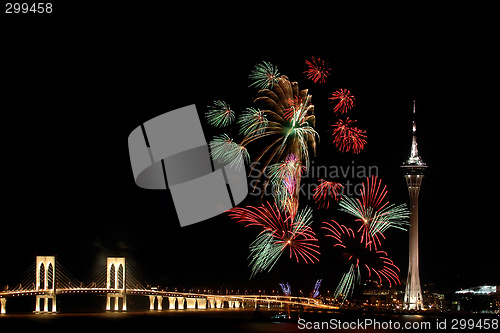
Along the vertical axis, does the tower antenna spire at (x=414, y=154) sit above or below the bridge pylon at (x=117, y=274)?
above

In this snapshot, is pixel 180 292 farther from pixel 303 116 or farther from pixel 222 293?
pixel 303 116

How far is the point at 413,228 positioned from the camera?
12769 cm

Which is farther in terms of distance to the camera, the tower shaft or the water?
the tower shaft

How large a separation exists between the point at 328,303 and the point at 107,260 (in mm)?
43468

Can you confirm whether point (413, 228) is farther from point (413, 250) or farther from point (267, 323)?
point (267, 323)

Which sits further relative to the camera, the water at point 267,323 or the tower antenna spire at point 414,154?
the tower antenna spire at point 414,154

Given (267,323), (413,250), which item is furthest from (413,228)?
(267,323)

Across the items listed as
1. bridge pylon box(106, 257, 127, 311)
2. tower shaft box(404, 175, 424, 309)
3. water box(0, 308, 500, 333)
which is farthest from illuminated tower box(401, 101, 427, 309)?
A: bridge pylon box(106, 257, 127, 311)

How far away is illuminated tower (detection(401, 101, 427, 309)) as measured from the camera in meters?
128

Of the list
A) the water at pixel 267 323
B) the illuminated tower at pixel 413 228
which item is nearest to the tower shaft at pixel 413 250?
the illuminated tower at pixel 413 228

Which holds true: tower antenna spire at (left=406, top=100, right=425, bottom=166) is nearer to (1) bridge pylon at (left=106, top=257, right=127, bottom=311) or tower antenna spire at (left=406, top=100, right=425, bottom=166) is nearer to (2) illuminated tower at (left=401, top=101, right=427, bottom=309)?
(2) illuminated tower at (left=401, top=101, right=427, bottom=309)

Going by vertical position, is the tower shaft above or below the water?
above

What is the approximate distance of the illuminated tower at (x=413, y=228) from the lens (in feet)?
420

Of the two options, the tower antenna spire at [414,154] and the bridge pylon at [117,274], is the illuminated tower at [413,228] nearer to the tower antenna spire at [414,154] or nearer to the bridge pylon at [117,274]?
the tower antenna spire at [414,154]
